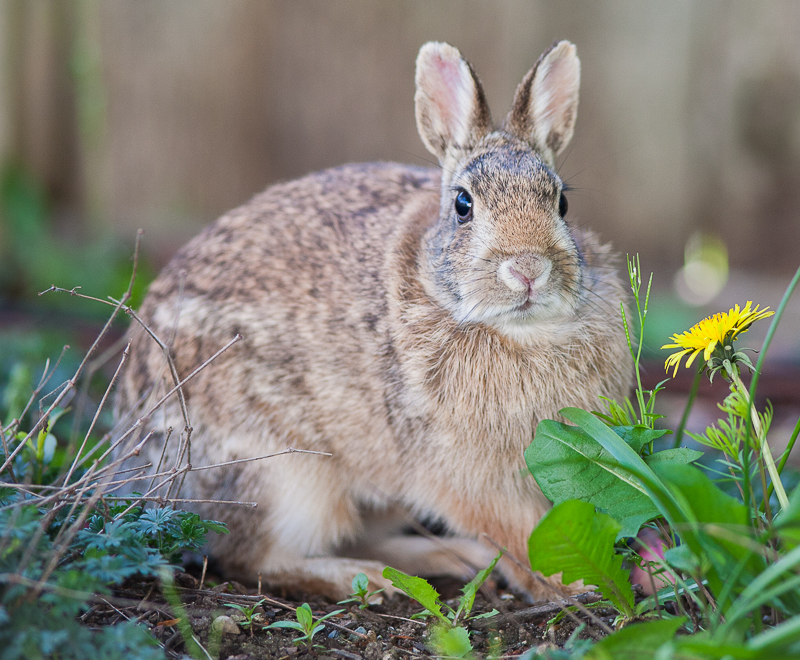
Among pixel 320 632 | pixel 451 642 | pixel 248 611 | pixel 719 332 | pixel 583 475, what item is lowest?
pixel 320 632

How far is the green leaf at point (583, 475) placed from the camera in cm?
245

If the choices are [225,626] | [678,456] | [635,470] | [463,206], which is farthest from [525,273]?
[225,626]

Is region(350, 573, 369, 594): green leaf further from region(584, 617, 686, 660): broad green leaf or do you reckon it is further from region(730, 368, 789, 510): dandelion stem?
region(730, 368, 789, 510): dandelion stem

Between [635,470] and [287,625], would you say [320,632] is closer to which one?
[287,625]

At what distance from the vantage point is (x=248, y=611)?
2.51 m

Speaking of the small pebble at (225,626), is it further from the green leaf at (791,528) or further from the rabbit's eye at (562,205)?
the rabbit's eye at (562,205)

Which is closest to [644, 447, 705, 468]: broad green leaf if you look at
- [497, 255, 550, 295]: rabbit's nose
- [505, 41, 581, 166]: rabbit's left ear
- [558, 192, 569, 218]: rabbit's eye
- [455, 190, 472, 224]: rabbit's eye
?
[497, 255, 550, 295]: rabbit's nose

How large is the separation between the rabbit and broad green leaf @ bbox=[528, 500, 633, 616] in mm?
829

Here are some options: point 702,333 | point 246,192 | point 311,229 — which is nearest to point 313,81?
point 246,192

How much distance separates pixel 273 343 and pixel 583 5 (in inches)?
201

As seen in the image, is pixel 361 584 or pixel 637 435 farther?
pixel 361 584

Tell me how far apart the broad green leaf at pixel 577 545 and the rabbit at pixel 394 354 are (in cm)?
83

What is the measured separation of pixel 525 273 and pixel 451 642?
4.03 feet

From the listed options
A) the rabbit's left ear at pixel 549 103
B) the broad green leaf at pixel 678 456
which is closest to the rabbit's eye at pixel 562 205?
the rabbit's left ear at pixel 549 103
